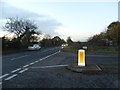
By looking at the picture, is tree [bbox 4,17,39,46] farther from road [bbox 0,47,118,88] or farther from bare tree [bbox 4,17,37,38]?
Answer: road [bbox 0,47,118,88]

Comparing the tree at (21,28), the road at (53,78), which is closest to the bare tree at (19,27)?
the tree at (21,28)

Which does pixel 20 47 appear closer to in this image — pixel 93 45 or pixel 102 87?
pixel 93 45

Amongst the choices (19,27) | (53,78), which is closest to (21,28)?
(19,27)

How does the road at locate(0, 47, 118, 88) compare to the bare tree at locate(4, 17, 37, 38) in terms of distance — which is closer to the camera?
the road at locate(0, 47, 118, 88)

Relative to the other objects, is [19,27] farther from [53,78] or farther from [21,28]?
[53,78]

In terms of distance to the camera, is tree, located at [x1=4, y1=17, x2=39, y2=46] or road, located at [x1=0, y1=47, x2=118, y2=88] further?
tree, located at [x1=4, y1=17, x2=39, y2=46]

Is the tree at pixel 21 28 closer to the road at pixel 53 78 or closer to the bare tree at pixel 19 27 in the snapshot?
the bare tree at pixel 19 27

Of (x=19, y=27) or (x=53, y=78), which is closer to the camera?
(x=53, y=78)

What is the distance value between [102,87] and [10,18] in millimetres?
41845

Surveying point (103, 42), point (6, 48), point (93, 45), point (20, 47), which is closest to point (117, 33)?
point (103, 42)

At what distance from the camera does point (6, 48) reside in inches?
1259

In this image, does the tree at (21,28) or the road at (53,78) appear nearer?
the road at (53,78)

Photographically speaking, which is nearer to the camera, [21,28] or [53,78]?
[53,78]

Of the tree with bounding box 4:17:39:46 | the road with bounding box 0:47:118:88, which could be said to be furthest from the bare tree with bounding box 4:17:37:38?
the road with bounding box 0:47:118:88
